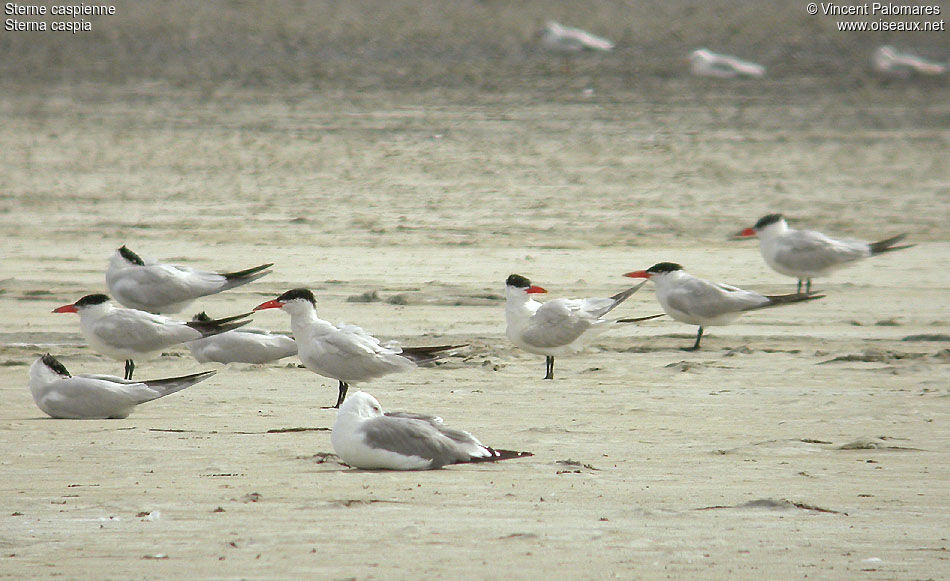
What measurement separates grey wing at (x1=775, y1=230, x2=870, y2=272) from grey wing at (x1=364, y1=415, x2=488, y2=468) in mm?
4884

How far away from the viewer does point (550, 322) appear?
7750 mm

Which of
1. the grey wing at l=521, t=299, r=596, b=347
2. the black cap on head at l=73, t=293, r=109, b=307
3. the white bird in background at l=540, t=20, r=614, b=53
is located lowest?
the grey wing at l=521, t=299, r=596, b=347

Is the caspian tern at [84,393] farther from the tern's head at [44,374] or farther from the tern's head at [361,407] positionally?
the tern's head at [361,407]

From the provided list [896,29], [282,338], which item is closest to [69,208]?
[282,338]

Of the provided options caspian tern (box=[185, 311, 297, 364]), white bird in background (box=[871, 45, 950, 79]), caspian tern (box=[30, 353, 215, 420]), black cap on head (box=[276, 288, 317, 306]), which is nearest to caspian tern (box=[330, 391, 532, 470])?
caspian tern (box=[30, 353, 215, 420])

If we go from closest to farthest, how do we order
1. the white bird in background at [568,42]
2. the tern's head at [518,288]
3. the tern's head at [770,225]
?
1. the tern's head at [518,288]
2. the tern's head at [770,225]
3. the white bird in background at [568,42]

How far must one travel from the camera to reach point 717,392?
722cm

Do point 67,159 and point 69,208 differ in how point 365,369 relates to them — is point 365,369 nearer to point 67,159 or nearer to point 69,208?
point 69,208

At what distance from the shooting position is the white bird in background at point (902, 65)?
2080 cm

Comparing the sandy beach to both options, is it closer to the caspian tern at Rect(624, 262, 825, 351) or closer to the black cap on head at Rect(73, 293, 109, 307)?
the caspian tern at Rect(624, 262, 825, 351)

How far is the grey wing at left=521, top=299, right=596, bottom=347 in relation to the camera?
25.4 ft

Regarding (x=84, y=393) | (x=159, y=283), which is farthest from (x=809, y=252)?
(x=84, y=393)

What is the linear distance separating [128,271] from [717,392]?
3.83m

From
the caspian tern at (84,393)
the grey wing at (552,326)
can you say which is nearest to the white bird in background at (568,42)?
the grey wing at (552,326)
